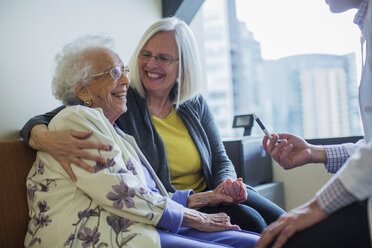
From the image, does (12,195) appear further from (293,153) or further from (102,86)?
(293,153)

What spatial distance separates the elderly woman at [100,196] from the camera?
3.53ft

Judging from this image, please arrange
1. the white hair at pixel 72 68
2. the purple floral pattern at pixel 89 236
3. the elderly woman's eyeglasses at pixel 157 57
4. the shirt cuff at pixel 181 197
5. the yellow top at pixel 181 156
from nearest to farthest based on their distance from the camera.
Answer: the purple floral pattern at pixel 89 236 → the white hair at pixel 72 68 → the shirt cuff at pixel 181 197 → the yellow top at pixel 181 156 → the elderly woman's eyeglasses at pixel 157 57

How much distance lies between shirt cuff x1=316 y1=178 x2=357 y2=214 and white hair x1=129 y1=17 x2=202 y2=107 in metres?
1.08

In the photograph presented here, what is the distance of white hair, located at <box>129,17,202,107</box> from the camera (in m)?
1.83

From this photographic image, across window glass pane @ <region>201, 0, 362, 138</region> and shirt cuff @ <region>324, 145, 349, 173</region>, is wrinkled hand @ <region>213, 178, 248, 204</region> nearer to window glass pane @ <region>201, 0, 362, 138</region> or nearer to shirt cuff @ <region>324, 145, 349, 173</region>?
shirt cuff @ <region>324, 145, 349, 173</region>

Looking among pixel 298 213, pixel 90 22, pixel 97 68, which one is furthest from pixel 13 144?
pixel 298 213

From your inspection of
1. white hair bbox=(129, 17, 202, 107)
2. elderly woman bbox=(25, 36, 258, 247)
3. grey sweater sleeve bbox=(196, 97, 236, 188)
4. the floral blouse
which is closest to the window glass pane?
grey sweater sleeve bbox=(196, 97, 236, 188)

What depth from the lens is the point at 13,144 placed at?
134 cm

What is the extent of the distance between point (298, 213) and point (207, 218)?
0.49 meters

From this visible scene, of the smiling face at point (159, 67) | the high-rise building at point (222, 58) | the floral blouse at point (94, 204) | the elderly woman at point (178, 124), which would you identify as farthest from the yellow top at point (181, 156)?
the high-rise building at point (222, 58)

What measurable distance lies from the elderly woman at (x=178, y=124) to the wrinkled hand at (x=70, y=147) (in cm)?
26

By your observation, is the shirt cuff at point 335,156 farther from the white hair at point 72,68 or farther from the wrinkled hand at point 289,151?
the white hair at point 72,68

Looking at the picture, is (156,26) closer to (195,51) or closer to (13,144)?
(195,51)

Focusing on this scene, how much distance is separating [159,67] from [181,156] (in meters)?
0.44
